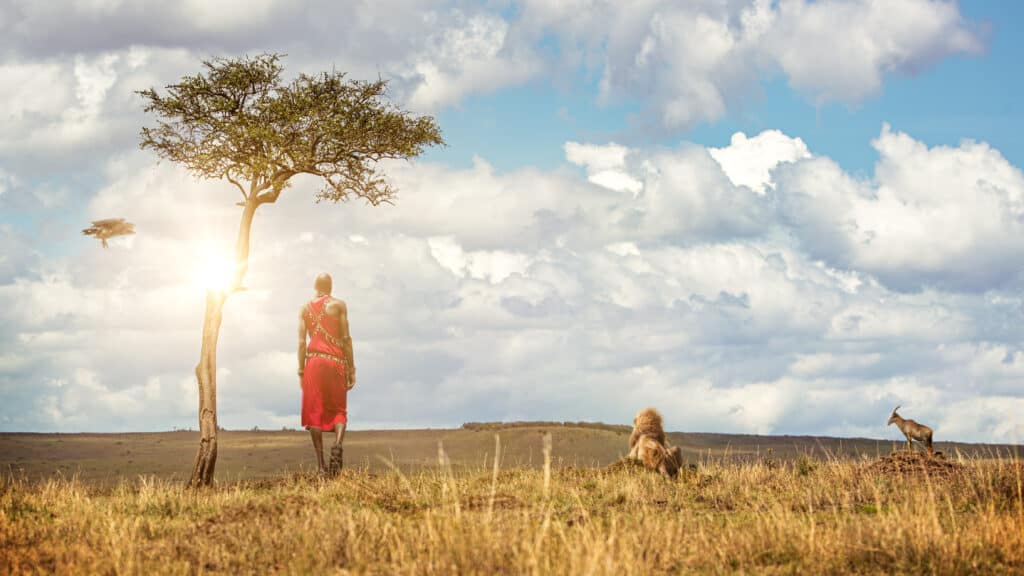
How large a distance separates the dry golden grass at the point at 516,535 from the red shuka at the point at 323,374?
3880 mm

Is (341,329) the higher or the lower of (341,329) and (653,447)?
the higher

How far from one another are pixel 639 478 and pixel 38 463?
27150 millimetres

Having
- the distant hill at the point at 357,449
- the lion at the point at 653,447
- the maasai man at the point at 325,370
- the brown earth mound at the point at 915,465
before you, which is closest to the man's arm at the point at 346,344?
the maasai man at the point at 325,370

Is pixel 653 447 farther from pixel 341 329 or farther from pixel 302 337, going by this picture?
pixel 302 337

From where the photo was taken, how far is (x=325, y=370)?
642 inches

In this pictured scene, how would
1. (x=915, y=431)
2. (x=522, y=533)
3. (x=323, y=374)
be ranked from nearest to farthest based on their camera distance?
(x=522, y=533) < (x=323, y=374) < (x=915, y=431)

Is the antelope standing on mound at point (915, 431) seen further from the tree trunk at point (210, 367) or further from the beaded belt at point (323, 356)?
the tree trunk at point (210, 367)

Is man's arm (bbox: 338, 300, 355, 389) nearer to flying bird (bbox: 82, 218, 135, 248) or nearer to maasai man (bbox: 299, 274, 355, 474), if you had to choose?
maasai man (bbox: 299, 274, 355, 474)

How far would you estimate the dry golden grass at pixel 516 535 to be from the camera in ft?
Answer: 25.0

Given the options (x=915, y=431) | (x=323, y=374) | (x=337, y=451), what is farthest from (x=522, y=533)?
(x=915, y=431)

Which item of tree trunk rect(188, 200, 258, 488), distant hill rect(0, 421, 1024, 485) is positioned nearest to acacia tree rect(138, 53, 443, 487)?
tree trunk rect(188, 200, 258, 488)

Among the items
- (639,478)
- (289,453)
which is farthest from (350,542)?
(289,453)

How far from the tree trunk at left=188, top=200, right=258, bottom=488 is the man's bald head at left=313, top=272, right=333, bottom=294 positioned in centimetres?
240

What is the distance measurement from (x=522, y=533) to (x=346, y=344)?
29.0 feet
